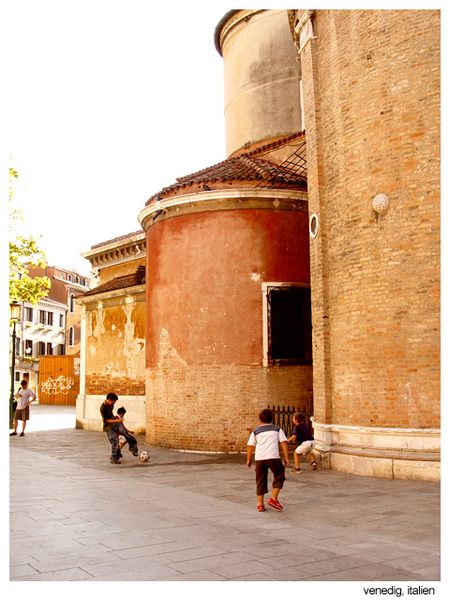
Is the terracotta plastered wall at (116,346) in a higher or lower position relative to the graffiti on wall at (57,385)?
higher

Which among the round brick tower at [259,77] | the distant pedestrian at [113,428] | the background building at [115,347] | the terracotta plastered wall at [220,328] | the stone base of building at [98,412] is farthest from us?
the round brick tower at [259,77]

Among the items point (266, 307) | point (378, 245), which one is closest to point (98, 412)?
point (266, 307)

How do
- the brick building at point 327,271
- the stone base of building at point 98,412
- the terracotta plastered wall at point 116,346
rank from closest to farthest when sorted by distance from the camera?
the brick building at point 327,271 < the stone base of building at point 98,412 < the terracotta plastered wall at point 116,346

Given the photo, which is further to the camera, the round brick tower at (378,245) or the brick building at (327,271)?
the brick building at (327,271)

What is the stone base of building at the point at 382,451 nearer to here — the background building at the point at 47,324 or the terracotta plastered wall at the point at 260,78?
the terracotta plastered wall at the point at 260,78

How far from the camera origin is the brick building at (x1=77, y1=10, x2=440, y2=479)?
1106cm

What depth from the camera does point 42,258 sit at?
79.3ft

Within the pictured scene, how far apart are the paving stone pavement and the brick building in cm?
149

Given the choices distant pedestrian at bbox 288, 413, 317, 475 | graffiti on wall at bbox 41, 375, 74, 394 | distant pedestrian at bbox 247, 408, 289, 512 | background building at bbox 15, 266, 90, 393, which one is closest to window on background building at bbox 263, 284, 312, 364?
distant pedestrian at bbox 288, 413, 317, 475

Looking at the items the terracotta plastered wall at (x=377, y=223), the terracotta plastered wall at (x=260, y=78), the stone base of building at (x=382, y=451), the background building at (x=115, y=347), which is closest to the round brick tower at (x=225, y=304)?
the terracotta plastered wall at (x=377, y=223)

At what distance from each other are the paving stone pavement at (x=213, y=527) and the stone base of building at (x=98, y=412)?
24.0 ft

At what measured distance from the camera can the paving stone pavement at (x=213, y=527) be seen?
5895 mm

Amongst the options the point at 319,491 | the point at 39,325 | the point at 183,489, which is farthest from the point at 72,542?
the point at 39,325

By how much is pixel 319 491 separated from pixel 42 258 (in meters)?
16.8
